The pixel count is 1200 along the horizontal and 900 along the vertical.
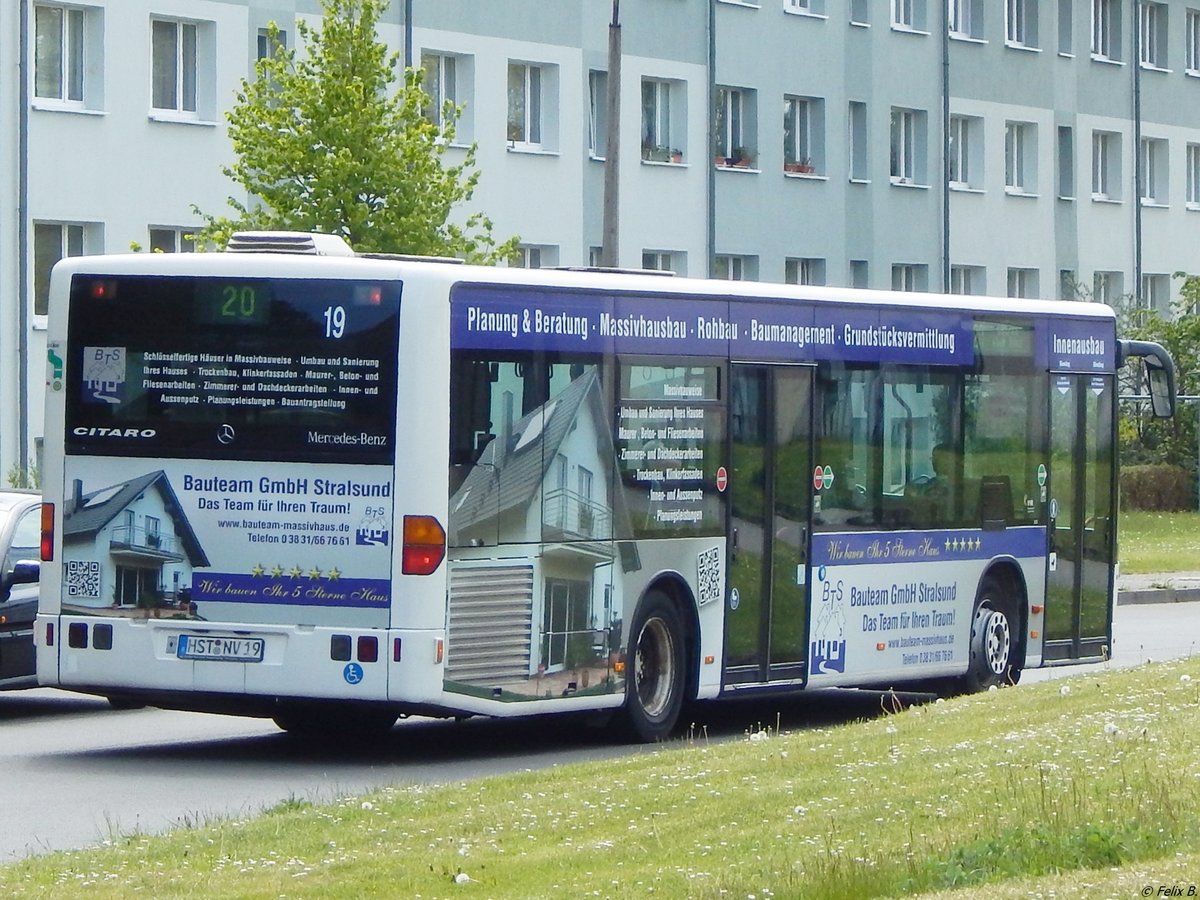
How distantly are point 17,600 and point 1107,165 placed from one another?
4878 centimetres

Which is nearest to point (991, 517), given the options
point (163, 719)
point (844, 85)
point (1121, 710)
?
point (1121, 710)

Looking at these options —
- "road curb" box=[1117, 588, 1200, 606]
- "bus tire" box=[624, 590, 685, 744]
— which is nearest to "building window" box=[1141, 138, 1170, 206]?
"road curb" box=[1117, 588, 1200, 606]

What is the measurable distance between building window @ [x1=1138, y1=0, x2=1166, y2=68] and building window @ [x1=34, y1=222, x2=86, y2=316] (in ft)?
112

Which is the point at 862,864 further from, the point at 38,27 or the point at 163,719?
the point at 38,27

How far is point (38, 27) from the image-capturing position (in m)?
36.4

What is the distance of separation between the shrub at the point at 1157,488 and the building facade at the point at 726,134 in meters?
6.38

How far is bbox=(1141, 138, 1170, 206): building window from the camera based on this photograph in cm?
6334

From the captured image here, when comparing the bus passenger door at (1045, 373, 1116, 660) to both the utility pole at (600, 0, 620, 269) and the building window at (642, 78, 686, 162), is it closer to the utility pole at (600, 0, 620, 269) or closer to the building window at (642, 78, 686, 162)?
the utility pole at (600, 0, 620, 269)

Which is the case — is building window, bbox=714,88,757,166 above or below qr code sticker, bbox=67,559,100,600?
above

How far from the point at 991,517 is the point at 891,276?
119 ft

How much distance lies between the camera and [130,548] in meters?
13.5

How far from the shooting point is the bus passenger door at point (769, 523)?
1518 centimetres

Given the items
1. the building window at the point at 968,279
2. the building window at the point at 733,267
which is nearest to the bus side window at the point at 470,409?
the building window at the point at 733,267

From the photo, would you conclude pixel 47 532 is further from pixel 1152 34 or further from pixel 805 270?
pixel 1152 34
